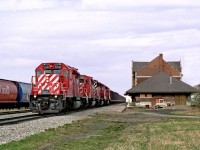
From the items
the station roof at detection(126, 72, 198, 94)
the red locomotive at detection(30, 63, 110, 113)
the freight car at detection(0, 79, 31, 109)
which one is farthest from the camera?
the station roof at detection(126, 72, 198, 94)

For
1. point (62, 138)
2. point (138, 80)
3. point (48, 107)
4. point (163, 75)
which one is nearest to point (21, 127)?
point (62, 138)

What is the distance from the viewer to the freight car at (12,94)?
47.5m

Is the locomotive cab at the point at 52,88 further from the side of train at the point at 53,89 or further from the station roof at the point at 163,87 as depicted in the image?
the station roof at the point at 163,87

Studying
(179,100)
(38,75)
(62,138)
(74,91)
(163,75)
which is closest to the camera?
(62,138)

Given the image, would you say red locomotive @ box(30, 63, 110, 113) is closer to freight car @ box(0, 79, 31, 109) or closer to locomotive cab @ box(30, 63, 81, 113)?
locomotive cab @ box(30, 63, 81, 113)

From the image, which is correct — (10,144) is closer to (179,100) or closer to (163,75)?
(179,100)

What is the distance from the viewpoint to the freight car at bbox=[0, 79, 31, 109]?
156ft

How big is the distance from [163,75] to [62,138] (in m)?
74.9

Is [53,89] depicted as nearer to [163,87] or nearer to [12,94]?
[12,94]

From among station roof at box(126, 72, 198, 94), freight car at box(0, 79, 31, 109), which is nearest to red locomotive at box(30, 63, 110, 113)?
freight car at box(0, 79, 31, 109)

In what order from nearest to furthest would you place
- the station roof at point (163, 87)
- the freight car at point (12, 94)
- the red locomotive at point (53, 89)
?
the red locomotive at point (53, 89) → the freight car at point (12, 94) → the station roof at point (163, 87)

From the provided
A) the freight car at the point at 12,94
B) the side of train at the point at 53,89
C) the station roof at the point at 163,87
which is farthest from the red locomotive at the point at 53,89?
the station roof at the point at 163,87

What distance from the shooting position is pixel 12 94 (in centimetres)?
5156

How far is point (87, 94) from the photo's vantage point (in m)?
51.0
